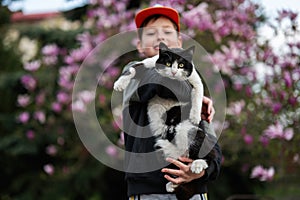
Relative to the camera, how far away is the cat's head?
164 centimetres

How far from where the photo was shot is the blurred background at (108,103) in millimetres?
3508

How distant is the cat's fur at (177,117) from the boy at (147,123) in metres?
0.03

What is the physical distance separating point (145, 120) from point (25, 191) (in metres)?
4.42

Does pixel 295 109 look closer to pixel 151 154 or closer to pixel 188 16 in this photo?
pixel 188 16

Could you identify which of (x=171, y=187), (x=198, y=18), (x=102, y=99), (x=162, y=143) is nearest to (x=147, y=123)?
(x=162, y=143)

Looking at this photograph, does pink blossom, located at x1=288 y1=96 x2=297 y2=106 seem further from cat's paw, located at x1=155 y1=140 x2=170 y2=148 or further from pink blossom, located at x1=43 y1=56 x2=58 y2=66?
pink blossom, located at x1=43 y1=56 x2=58 y2=66

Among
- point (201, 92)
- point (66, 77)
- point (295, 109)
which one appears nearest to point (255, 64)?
point (295, 109)

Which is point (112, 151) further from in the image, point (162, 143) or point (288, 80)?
point (162, 143)

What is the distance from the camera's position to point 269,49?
360 centimetres

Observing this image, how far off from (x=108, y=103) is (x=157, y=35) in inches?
114

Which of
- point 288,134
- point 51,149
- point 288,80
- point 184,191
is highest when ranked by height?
point 184,191

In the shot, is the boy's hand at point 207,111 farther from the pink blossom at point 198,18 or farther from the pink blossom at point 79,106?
the pink blossom at point 79,106

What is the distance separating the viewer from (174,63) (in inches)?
64.6

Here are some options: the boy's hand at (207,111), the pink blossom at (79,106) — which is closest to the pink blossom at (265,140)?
the pink blossom at (79,106)
